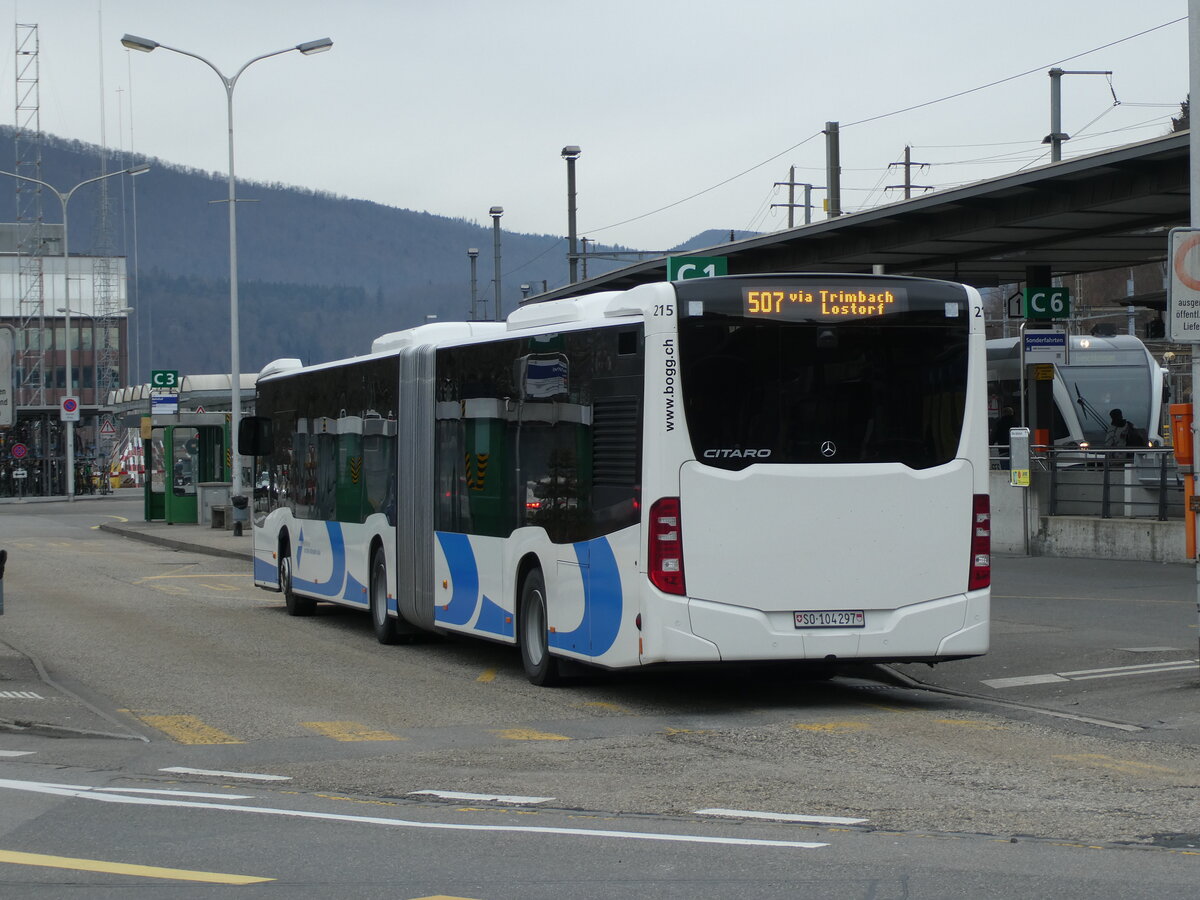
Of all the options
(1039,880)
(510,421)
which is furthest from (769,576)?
(1039,880)

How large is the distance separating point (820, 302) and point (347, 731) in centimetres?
431

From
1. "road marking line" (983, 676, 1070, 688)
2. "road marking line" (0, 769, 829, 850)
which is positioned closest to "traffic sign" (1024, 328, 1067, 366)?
"road marking line" (983, 676, 1070, 688)

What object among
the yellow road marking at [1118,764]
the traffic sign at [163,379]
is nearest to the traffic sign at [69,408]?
the traffic sign at [163,379]

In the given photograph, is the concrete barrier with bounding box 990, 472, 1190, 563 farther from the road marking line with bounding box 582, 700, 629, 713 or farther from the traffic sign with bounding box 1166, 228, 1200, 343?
the road marking line with bounding box 582, 700, 629, 713

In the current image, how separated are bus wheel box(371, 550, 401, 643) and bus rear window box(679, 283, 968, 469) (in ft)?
20.2

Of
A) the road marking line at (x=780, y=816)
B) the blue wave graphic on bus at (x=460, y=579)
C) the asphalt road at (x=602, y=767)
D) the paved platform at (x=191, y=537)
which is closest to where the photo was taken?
the asphalt road at (x=602, y=767)

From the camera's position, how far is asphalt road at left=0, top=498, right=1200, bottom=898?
6941 mm

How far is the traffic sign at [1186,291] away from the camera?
12.7 meters

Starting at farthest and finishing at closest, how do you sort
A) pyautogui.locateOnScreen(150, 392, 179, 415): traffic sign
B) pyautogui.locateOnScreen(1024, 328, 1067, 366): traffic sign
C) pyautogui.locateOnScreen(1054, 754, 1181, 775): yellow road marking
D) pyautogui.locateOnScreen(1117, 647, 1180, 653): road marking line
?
pyautogui.locateOnScreen(150, 392, 179, 415): traffic sign
pyautogui.locateOnScreen(1024, 328, 1067, 366): traffic sign
pyautogui.locateOnScreen(1117, 647, 1180, 653): road marking line
pyautogui.locateOnScreen(1054, 754, 1181, 775): yellow road marking

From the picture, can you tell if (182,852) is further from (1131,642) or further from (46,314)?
(46,314)

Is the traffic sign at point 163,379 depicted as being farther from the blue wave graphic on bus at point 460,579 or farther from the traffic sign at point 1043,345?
the blue wave graphic on bus at point 460,579

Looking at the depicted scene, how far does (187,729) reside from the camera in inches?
451

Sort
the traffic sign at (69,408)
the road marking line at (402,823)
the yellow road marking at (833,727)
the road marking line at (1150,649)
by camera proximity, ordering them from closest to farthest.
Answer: the road marking line at (402,823) → the yellow road marking at (833,727) → the road marking line at (1150,649) → the traffic sign at (69,408)

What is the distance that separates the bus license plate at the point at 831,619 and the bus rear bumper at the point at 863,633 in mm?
35
